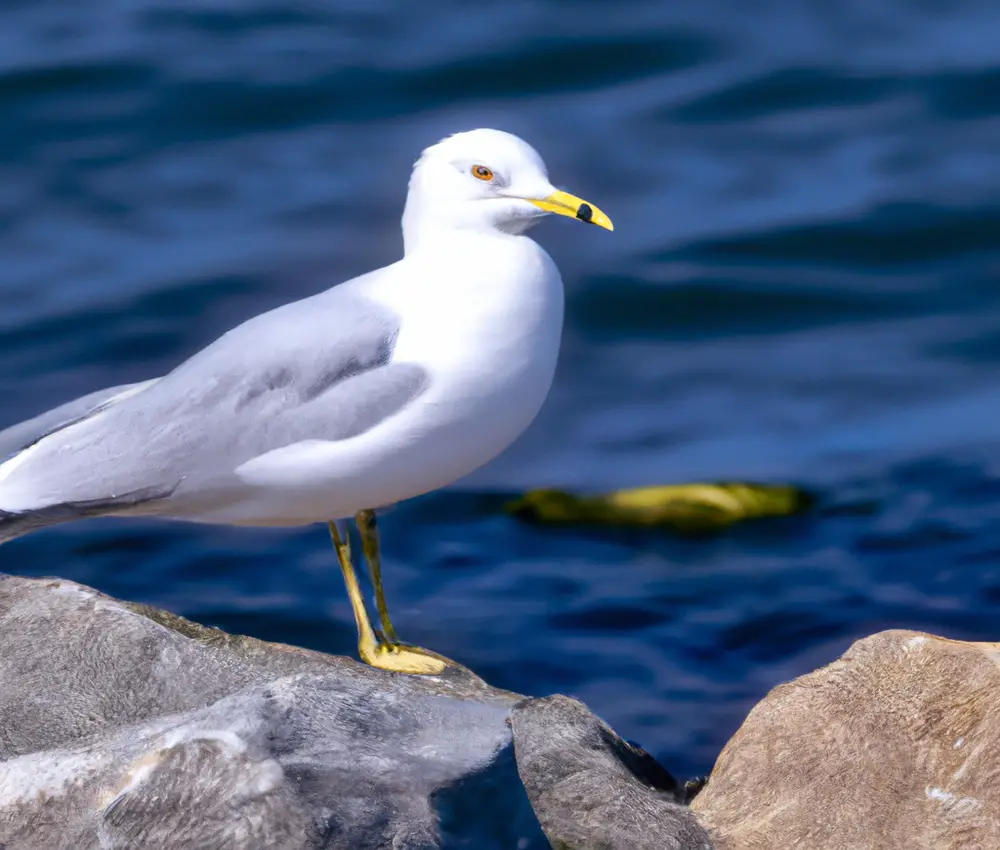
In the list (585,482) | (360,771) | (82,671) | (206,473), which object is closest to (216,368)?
(206,473)

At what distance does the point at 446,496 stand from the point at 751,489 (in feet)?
5.02

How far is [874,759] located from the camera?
15.3 feet

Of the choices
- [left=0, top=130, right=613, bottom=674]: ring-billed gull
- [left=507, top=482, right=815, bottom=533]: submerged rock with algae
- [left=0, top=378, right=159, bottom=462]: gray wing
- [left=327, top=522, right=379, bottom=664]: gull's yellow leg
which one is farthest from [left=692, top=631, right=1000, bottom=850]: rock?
[left=507, top=482, right=815, bottom=533]: submerged rock with algae

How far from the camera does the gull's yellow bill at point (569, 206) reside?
5383 mm

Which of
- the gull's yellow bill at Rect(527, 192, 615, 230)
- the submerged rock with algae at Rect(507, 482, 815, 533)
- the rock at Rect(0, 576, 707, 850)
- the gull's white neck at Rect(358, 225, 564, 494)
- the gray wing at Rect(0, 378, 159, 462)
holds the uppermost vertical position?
the gull's yellow bill at Rect(527, 192, 615, 230)

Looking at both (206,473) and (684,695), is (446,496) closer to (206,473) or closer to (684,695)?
(684,695)

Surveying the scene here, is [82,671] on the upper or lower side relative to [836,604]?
upper

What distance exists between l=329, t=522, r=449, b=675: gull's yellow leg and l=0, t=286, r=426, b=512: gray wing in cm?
77

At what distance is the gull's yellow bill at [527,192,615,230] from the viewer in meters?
5.38

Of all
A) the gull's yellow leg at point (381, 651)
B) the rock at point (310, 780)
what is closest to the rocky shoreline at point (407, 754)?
the rock at point (310, 780)

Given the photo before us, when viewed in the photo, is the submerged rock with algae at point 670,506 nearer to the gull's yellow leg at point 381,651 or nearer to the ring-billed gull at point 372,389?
the gull's yellow leg at point 381,651

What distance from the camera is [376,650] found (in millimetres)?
5941

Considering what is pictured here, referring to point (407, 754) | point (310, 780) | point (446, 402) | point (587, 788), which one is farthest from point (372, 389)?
point (310, 780)

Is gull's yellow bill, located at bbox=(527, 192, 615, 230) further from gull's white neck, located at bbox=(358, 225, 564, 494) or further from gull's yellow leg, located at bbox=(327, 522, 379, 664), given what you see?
gull's yellow leg, located at bbox=(327, 522, 379, 664)
